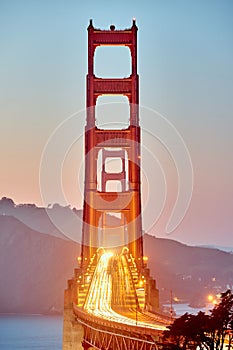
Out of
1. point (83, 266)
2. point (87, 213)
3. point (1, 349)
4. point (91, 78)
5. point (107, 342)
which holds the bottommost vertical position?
point (1, 349)

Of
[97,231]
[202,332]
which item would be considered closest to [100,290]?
[97,231]

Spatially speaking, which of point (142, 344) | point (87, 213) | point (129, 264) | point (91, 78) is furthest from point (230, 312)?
point (91, 78)

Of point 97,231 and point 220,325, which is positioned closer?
point 220,325

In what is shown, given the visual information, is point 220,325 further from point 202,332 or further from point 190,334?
point 190,334

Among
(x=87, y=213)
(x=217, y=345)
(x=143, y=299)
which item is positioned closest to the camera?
(x=217, y=345)

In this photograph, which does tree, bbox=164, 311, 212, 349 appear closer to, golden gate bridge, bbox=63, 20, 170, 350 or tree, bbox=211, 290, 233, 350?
tree, bbox=211, 290, 233, 350

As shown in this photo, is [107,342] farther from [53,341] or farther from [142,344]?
[53,341]

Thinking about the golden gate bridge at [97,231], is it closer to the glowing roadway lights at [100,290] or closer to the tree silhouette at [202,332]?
the glowing roadway lights at [100,290]

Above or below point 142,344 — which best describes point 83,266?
above

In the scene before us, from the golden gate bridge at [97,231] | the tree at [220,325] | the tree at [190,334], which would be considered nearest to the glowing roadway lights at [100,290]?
the golden gate bridge at [97,231]

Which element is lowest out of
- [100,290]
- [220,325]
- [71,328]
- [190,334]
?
[71,328]

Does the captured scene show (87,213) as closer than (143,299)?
No
